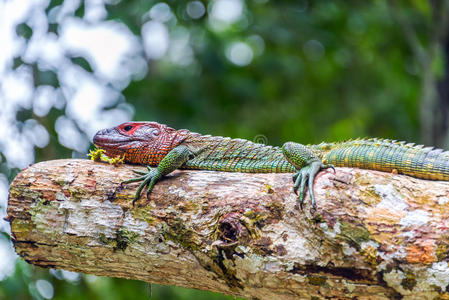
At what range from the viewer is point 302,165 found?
470 cm

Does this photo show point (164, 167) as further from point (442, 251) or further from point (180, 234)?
point (442, 251)

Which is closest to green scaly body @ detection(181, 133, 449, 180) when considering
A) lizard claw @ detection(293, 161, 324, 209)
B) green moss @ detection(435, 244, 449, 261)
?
lizard claw @ detection(293, 161, 324, 209)

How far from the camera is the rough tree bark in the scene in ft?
11.9

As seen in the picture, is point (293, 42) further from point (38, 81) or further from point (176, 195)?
point (176, 195)

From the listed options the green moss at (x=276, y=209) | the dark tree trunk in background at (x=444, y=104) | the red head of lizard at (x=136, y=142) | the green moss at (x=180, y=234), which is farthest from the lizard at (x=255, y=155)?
the dark tree trunk in background at (x=444, y=104)

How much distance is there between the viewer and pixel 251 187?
423cm

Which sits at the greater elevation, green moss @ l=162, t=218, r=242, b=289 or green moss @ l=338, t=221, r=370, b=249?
green moss @ l=338, t=221, r=370, b=249

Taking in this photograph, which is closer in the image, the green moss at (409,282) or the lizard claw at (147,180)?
the green moss at (409,282)

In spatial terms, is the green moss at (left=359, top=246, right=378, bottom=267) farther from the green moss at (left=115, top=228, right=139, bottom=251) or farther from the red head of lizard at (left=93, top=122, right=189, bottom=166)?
the red head of lizard at (left=93, top=122, right=189, bottom=166)

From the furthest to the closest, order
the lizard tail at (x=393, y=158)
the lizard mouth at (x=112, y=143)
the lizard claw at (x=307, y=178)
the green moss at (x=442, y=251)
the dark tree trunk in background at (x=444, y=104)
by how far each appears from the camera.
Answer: the dark tree trunk in background at (x=444, y=104) < the lizard mouth at (x=112, y=143) < the lizard tail at (x=393, y=158) < the lizard claw at (x=307, y=178) < the green moss at (x=442, y=251)

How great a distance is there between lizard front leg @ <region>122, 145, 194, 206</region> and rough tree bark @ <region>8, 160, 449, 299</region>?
0.29 ft

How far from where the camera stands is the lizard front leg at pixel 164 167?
4.58 meters

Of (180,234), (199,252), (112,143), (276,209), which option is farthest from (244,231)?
(112,143)

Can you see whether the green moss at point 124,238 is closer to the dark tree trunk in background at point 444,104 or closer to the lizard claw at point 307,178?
the lizard claw at point 307,178
